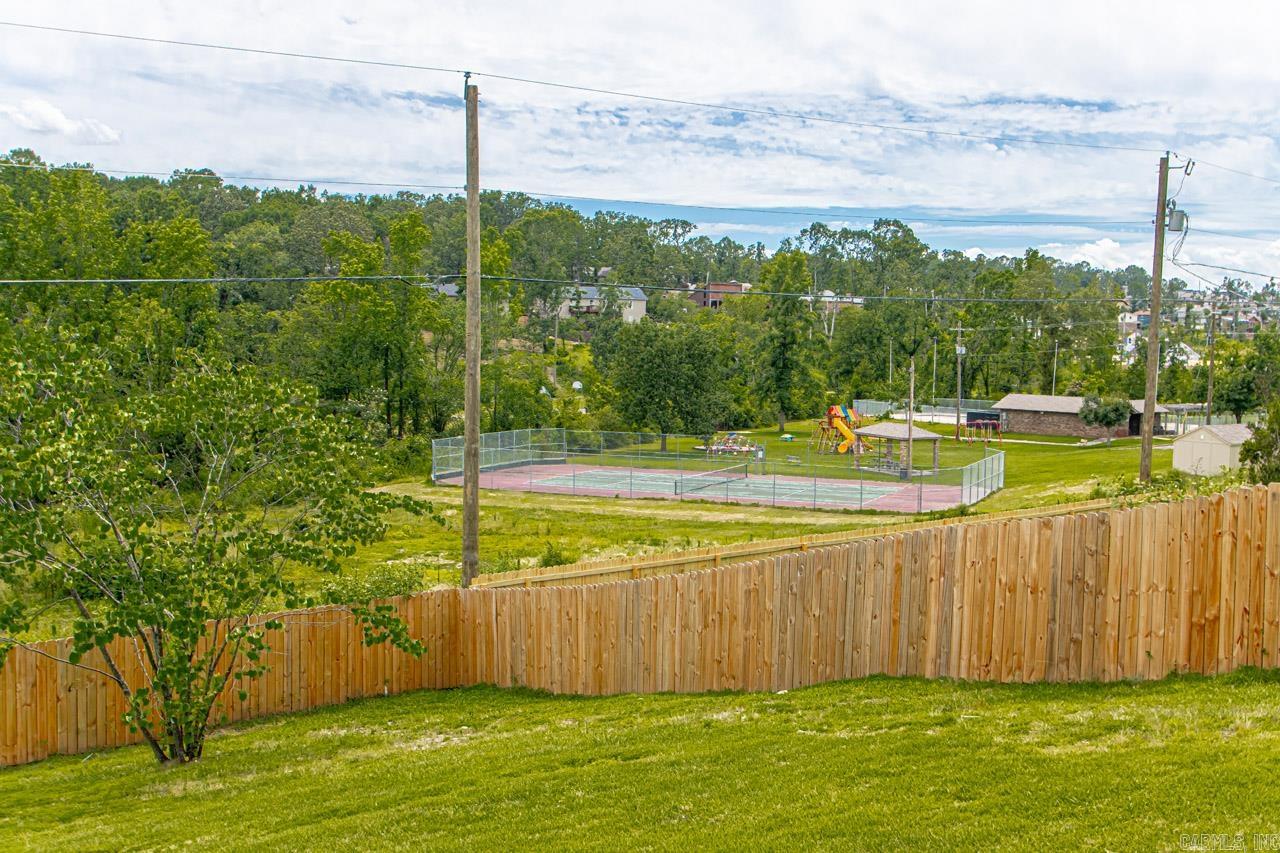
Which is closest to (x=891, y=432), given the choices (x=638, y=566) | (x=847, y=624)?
(x=638, y=566)

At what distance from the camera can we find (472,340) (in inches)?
687

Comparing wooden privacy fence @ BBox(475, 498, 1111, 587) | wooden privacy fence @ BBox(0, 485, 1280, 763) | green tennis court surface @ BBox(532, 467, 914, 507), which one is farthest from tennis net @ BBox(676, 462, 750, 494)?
wooden privacy fence @ BBox(0, 485, 1280, 763)

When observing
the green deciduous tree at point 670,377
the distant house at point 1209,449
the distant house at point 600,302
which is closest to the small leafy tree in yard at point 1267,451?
the distant house at point 1209,449

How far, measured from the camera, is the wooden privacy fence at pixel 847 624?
34.0 ft

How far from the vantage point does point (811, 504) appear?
43.2 metres

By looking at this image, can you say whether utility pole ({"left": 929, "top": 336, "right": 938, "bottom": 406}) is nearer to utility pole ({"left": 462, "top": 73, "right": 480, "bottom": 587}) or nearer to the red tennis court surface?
the red tennis court surface

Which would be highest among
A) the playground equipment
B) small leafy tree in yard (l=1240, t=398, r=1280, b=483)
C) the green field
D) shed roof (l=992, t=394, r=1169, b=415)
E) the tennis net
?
small leafy tree in yard (l=1240, t=398, r=1280, b=483)

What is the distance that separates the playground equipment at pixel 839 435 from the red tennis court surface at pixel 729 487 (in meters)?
9.28

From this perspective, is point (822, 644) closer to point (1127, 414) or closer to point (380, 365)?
point (380, 365)

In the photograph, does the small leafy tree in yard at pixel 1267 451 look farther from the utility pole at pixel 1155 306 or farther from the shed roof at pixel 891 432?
the shed roof at pixel 891 432

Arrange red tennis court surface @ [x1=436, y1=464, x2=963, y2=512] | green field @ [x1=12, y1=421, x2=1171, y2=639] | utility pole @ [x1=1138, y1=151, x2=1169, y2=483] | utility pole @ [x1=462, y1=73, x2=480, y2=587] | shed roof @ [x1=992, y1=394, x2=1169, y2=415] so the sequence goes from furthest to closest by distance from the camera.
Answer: shed roof @ [x1=992, y1=394, x2=1169, y2=415] → red tennis court surface @ [x1=436, y1=464, x2=963, y2=512] → green field @ [x1=12, y1=421, x2=1171, y2=639] → utility pole @ [x1=1138, y1=151, x2=1169, y2=483] → utility pole @ [x1=462, y1=73, x2=480, y2=587]

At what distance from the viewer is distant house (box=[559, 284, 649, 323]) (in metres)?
116

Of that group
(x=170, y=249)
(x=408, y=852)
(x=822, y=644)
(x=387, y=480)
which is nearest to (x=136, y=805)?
(x=408, y=852)

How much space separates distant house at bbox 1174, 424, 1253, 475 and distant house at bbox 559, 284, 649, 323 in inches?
2791
